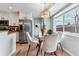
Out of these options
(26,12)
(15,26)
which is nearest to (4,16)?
(15,26)

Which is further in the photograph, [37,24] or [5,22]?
[37,24]

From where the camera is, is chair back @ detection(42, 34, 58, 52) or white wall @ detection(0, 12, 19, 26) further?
white wall @ detection(0, 12, 19, 26)

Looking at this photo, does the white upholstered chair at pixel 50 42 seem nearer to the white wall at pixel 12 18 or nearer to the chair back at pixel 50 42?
the chair back at pixel 50 42

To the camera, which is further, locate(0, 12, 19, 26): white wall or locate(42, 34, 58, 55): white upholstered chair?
locate(0, 12, 19, 26): white wall

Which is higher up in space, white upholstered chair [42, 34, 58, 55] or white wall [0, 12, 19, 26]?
white wall [0, 12, 19, 26]

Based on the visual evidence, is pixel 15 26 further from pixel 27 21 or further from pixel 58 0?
pixel 58 0

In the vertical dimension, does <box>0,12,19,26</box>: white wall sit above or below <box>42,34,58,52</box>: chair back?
above

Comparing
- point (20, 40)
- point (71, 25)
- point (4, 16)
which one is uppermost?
point (4, 16)

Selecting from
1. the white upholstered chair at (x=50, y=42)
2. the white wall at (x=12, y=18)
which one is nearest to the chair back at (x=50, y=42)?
the white upholstered chair at (x=50, y=42)

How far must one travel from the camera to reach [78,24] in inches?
141

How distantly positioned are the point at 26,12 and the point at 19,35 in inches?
62.7

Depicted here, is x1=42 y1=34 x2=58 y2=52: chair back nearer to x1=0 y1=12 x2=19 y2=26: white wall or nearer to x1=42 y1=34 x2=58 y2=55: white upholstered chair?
x1=42 y1=34 x2=58 y2=55: white upholstered chair

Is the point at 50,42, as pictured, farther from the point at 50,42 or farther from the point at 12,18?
the point at 12,18

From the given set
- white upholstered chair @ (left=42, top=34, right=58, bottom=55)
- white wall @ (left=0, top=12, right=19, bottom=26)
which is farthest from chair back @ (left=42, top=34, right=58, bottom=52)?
white wall @ (left=0, top=12, right=19, bottom=26)
